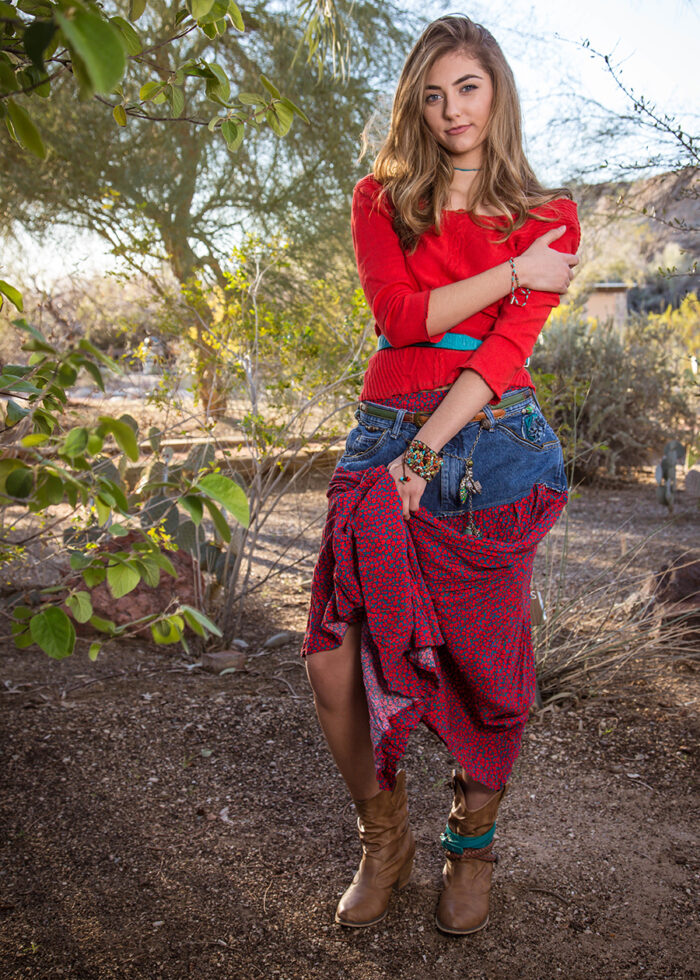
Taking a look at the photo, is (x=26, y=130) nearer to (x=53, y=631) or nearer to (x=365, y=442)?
(x=53, y=631)

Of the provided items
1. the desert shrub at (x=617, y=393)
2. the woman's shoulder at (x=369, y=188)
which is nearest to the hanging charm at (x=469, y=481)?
the woman's shoulder at (x=369, y=188)

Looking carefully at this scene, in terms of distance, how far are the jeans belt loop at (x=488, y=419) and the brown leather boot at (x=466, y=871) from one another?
2.37 ft

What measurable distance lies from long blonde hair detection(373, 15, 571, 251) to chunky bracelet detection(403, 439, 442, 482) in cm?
42

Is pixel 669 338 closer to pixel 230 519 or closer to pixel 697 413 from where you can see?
pixel 697 413

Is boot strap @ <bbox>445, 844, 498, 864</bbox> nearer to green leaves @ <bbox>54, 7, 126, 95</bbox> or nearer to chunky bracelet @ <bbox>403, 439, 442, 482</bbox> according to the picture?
chunky bracelet @ <bbox>403, 439, 442, 482</bbox>

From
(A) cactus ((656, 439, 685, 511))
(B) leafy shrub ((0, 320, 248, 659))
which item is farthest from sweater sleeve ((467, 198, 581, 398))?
(A) cactus ((656, 439, 685, 511))

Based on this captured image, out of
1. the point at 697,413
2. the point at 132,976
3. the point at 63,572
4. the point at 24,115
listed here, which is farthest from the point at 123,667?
the point at 697,413

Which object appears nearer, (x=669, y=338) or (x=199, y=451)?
(x=199, y=451)

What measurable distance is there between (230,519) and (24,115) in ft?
11.9

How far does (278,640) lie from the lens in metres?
3.21

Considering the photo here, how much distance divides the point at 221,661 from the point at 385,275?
1.75 m

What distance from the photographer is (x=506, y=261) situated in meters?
1.58

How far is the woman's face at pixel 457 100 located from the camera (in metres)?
1.60

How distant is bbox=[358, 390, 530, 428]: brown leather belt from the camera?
1591 millimetres
